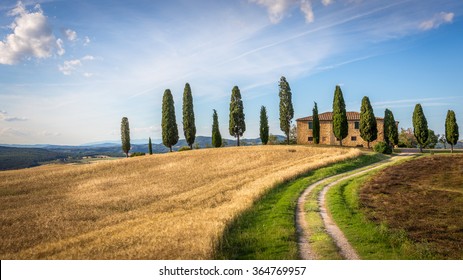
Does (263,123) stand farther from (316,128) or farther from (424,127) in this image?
(424,127)

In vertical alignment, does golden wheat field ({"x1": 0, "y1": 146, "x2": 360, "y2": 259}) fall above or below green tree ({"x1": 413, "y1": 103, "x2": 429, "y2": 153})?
below

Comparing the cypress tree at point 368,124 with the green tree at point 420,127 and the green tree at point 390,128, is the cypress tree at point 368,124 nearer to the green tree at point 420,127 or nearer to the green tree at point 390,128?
the green tree at point 420,127

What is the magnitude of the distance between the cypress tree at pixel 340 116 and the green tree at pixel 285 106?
1001 centimetres

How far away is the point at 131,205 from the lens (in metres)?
23.9

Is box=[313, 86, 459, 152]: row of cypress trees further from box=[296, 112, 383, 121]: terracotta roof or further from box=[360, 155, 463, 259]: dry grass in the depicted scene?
box=[360, 155, 463, 259]: dry grass

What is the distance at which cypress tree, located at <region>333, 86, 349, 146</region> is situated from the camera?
62159 millimetres

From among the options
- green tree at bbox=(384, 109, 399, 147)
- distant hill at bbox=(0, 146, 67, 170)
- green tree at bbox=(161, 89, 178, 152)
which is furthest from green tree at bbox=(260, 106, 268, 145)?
distant hill at bbox=(0, 146, 67, 170)

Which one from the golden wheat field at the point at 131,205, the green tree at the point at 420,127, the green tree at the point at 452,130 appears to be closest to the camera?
the golden wheat field at the point at 131,205

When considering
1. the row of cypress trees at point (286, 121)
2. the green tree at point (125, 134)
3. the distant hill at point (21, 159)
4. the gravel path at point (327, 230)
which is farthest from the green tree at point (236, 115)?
the distant hill at point (21, 159)

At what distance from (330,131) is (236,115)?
23523 millimetres

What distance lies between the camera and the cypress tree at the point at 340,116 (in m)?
62.2

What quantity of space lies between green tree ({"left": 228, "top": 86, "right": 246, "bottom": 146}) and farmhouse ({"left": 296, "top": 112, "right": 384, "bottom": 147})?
17.4 m
